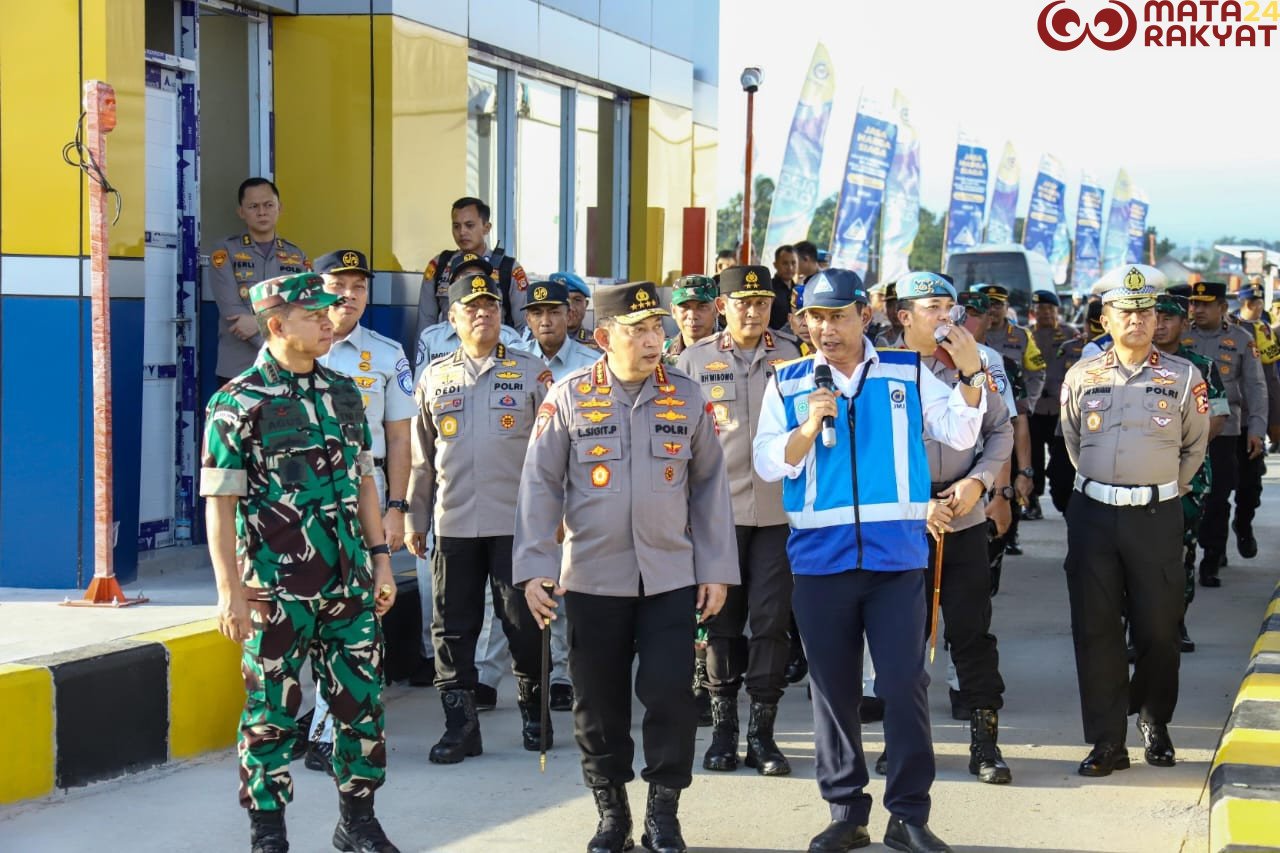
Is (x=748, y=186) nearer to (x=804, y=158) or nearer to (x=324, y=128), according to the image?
(x=324, y=128)

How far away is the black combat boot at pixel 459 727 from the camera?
6746 millimetres

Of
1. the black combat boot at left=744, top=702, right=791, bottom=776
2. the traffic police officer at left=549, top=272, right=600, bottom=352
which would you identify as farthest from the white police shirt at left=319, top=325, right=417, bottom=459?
the traffic police officer at left=549, top=272, right=600, bottom=352

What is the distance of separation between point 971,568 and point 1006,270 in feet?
90.2

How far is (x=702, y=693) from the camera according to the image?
7.35 meters

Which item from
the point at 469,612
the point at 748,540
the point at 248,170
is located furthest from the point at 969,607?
the point at 248,170

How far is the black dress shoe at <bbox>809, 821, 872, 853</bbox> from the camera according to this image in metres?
5.52

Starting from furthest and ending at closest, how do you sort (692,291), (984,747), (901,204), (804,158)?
(901,204) → (804,158) → (692,291) → (984,747)

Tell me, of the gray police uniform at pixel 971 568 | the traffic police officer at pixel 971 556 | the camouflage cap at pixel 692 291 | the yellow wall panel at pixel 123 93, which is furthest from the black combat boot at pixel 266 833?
the yellow wall panel at pixel 123 93

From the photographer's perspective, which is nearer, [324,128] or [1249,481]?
[324,128]

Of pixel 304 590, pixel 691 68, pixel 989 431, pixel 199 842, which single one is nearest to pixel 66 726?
pixel 199 842

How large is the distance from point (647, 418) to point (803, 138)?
2352cm

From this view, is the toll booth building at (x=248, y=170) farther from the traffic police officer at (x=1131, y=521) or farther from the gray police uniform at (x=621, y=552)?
the traffic police officer at (x=1131, y=521)

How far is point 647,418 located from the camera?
5.59 metres

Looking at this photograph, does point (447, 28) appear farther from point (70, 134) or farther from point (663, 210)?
point (663, 210)
